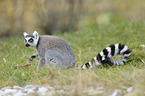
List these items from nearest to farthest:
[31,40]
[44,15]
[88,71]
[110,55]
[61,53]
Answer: [88,71] → [110,55] → [61,53] → [31,40] → [44,15]

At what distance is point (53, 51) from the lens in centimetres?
457

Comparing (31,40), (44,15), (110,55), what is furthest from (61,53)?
(44,15)

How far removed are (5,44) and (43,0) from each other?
337cm

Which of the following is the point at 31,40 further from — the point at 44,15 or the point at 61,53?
the point at 44,15

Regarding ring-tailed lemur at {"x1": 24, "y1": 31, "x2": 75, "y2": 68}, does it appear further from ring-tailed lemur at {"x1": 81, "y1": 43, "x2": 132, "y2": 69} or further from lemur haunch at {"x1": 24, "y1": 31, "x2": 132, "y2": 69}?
ring-tailed lemur at {"x1": 81, "y1": 43, "x2": 132, "y2": 69}

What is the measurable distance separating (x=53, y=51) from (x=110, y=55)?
1.21 metres

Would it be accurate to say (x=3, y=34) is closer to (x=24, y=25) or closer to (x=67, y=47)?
(x=24, y=25)

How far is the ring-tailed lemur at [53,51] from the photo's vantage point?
4508 millimetres

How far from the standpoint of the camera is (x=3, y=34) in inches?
417

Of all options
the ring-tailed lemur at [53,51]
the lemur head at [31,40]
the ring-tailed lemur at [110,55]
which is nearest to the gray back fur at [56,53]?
the ring-tailed lemur at [53,51]

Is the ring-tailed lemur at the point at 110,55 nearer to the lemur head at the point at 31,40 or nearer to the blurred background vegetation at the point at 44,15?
the lemur head at the point at 31,40

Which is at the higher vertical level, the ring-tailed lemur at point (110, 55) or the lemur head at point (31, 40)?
the lemur head at point (31, 40)

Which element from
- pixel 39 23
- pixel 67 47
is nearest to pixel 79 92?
pixel 67 47

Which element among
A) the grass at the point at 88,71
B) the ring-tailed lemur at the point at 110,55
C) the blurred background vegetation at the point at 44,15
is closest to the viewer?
the grass at the point at 88,71
